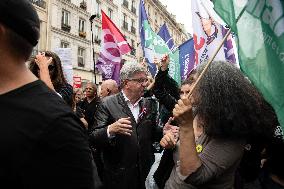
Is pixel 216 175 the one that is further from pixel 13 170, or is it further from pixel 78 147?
pixel 13 170

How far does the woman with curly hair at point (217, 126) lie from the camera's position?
217 centimetres

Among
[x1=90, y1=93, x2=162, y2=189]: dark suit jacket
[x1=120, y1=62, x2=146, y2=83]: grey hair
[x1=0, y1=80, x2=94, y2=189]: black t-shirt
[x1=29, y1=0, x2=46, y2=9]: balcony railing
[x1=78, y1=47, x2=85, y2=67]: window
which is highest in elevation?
[x1=29, y1=0, x2=46, y2=9]: balcony railing

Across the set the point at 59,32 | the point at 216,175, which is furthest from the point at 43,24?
the point at 216,175

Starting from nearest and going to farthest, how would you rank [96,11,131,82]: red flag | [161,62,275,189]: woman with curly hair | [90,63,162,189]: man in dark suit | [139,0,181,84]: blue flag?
[161,62,275,189]: woman with curly hair, [90,63,162,189]: man in dark suit, [139,0,181,84]: blue flag, [96,11,131,82]: red flag

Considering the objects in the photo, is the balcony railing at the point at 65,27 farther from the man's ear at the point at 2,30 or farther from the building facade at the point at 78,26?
the man's ear at the point at 2,30

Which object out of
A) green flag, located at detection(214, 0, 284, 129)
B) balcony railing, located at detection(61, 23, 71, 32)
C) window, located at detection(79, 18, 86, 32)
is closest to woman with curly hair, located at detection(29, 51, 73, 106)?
green flag, located at detection(214, 0, 284, 129)

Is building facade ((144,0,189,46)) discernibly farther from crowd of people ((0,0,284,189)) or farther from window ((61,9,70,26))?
crowd of people ((0,0,284,189))

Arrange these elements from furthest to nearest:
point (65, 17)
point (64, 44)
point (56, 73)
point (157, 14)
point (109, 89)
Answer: point (157, 14), point (65, 17), point (64, 44), point (109, 89), point (56, 73)

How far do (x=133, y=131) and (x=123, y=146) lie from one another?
0.17 m

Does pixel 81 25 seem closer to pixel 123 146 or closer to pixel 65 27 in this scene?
pixel 65 27

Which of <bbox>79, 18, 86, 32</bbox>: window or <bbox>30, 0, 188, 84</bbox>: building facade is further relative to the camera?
<bbox>79, 18, 86, 32</bbox>: window

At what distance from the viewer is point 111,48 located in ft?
29.4

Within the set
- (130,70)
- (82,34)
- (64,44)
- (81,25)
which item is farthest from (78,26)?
(130,70)

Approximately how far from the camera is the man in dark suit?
375 centimetres
